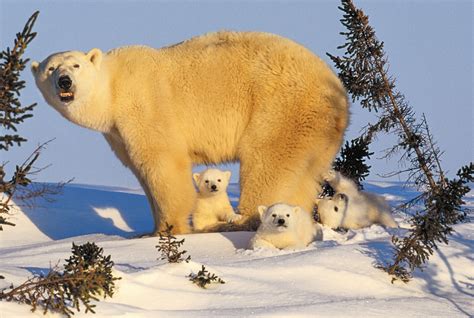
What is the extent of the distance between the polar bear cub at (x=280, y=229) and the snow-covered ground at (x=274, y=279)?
0.25 meters

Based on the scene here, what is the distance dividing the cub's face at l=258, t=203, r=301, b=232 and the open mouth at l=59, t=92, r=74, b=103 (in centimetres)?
265

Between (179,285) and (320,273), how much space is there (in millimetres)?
1272

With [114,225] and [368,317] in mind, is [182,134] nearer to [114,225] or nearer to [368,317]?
[114,225]

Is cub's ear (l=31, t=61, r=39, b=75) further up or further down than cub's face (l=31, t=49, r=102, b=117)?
further up

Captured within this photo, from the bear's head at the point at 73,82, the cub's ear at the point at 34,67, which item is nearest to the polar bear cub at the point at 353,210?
the bear's head at the point at 73,82

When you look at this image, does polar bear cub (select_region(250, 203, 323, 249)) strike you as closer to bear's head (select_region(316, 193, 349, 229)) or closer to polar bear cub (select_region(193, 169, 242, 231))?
polar bear cub (select_region(193, 169, 242, 231))

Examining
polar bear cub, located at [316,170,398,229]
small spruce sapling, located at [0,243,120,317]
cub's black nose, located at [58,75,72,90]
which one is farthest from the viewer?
polar bear cub, located at [316,170,398,229]

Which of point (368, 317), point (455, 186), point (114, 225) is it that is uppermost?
point (114, 225)

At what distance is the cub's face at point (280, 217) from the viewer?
8.72 m

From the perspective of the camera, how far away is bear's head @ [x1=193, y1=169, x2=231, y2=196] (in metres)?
10.5

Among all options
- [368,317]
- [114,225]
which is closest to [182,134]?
[114,225]

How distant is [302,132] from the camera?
10344 millimetres

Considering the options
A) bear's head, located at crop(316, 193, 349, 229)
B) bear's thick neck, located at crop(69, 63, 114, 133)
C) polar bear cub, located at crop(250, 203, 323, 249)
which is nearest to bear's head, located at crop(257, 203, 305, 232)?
polar bear cub, located at crop(250, 203, 323, 249)

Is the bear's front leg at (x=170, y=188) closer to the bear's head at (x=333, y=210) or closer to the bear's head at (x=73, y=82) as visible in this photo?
the bear's head at (x=73, y=82)
